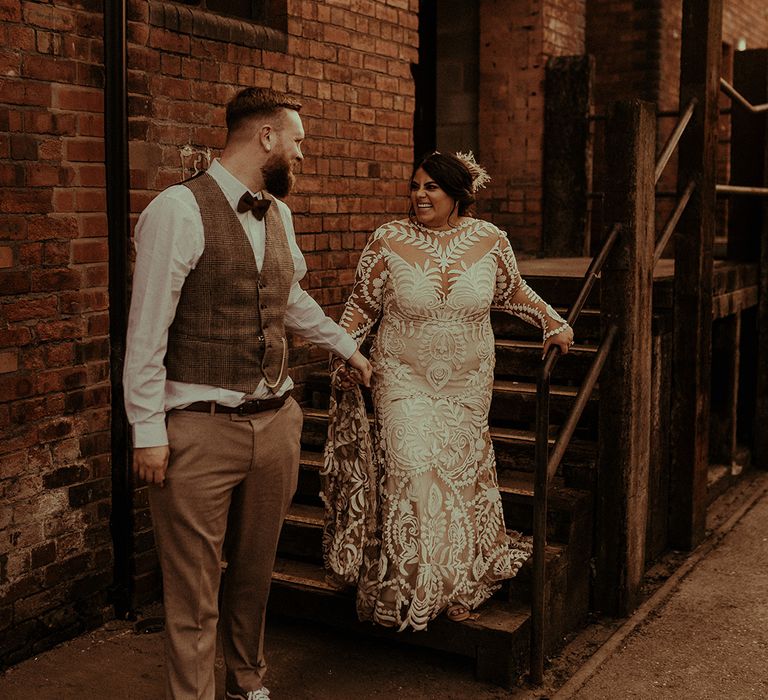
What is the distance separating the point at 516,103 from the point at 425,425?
4619mm

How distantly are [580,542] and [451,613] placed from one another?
2.85 ft

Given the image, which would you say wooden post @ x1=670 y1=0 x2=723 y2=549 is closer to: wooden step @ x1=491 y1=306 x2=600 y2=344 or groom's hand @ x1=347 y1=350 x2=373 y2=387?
wooden step @ x1=491 y1=306 x2=600 y2=344

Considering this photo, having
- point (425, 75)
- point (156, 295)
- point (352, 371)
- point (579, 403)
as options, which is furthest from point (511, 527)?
point (425, 75)

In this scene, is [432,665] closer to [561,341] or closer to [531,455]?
[531,455]

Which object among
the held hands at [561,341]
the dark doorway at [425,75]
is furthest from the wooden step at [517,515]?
the dark doorway at [425,75]

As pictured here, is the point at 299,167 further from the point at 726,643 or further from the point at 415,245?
the point at 726,643

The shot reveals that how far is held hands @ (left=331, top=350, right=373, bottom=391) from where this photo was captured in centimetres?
368

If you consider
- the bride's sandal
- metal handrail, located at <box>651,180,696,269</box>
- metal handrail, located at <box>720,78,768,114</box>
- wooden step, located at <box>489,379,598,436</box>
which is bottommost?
the bride's sandal

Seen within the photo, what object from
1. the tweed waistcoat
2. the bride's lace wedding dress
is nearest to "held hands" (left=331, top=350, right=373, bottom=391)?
the bride's lace wedding dress

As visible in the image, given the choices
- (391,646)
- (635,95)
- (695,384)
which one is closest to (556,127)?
(635,95)

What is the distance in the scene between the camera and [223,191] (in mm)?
3059

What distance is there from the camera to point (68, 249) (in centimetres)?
411

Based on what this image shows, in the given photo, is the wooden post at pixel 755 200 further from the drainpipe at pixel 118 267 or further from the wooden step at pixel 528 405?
the drainpipe at pixel 118 267

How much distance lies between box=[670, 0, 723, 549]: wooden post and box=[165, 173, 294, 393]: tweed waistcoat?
3092 mm
